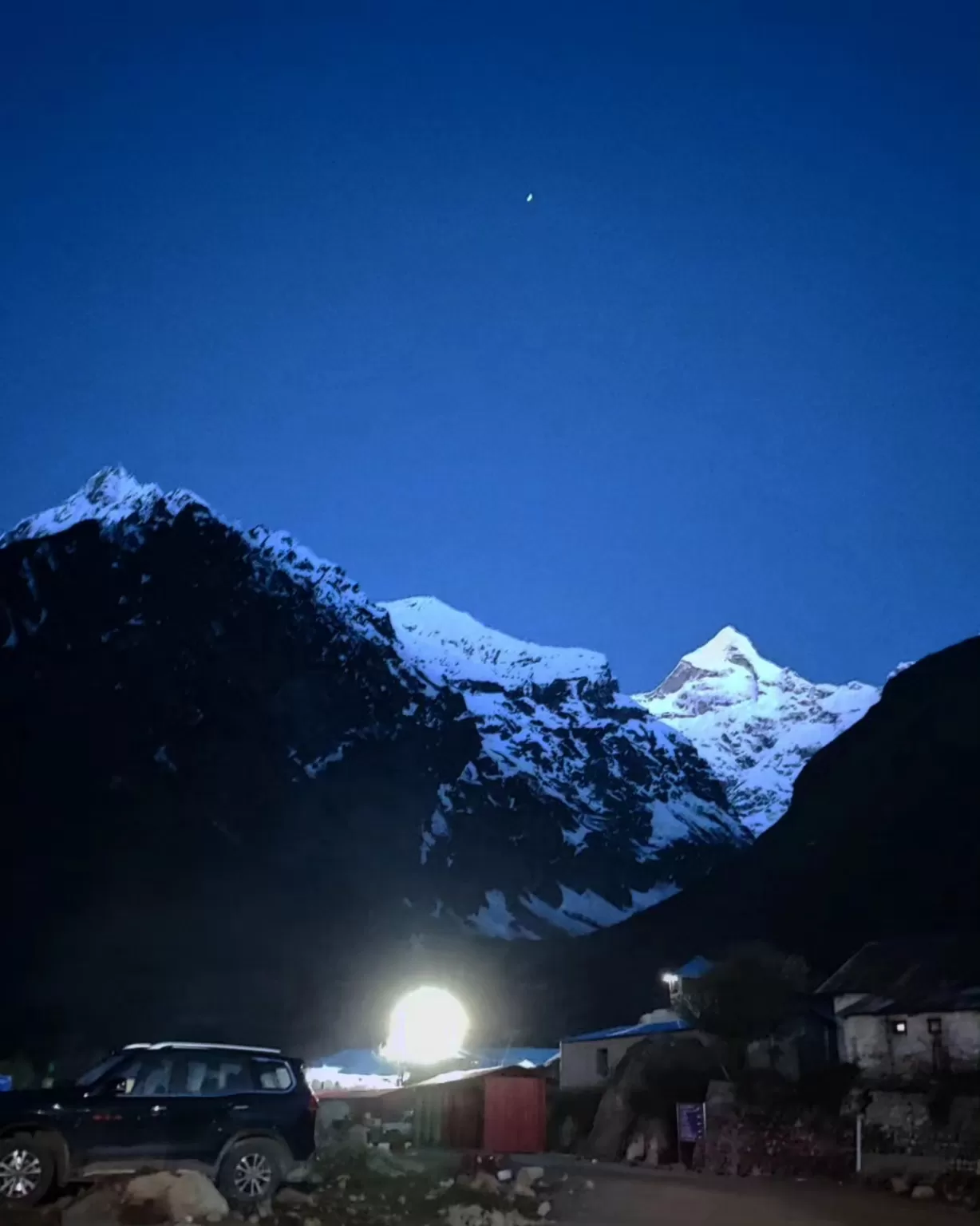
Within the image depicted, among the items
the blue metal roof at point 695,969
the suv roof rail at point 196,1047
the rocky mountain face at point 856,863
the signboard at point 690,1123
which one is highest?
the rocky mountain face at point 856,863

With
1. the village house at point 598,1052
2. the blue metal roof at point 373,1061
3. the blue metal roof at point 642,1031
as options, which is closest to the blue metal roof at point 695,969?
the village house at point 598,1052

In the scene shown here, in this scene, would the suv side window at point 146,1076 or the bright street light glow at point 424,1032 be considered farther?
the bright street light glow at point 424,1032

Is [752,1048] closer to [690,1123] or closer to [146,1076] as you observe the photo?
[690,1123]

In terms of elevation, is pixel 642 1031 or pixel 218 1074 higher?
pixel 642 1031

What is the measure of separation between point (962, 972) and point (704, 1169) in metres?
24.9

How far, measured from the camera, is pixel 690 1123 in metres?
34.8

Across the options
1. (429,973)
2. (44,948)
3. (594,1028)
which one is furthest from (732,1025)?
(429,973)

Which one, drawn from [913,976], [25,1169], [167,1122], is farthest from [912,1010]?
[25,1169]

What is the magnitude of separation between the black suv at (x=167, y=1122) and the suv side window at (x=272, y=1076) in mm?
17

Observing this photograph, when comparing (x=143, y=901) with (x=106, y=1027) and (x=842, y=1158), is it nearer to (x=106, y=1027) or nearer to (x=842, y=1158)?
(x=106, y=1027)

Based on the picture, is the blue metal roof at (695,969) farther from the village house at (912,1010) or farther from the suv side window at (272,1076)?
the suv side window at (272,1076)

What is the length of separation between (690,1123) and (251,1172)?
2226 centimetres

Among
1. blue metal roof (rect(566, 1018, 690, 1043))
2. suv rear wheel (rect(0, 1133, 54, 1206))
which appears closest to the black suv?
suv rear wheel (rect(0, 1133, 54, 1206))

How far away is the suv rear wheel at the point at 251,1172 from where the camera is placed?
16.1m
